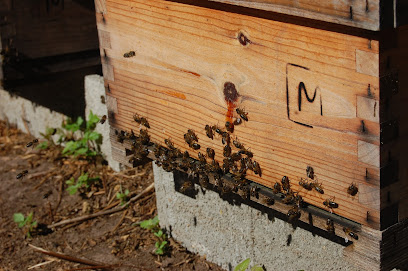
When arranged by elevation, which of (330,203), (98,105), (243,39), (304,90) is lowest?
(98,105)

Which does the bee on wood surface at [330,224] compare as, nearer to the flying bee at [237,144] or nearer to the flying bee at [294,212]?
the flying bee at [294,212]

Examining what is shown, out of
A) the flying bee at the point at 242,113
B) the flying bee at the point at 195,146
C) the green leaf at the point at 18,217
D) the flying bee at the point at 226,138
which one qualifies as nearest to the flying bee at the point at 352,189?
the flying bee at the point at 242,113

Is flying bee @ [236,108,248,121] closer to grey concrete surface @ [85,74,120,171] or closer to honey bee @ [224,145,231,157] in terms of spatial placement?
honey bee @ [224,145,231,157]

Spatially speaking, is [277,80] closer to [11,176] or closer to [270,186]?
[270,186]

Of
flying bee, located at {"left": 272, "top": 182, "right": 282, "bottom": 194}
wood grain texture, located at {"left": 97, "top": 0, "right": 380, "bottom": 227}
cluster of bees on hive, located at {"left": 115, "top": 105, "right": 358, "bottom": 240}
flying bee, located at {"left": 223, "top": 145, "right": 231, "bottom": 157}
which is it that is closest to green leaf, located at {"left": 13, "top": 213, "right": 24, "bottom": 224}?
cluster of bees on hive, located at {"left": 115, "top": 105, "right": 358, "bottom": 240}

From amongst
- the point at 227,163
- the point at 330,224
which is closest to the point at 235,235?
the point at 227,163

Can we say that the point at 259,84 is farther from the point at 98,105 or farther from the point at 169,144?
the point at 98,105
